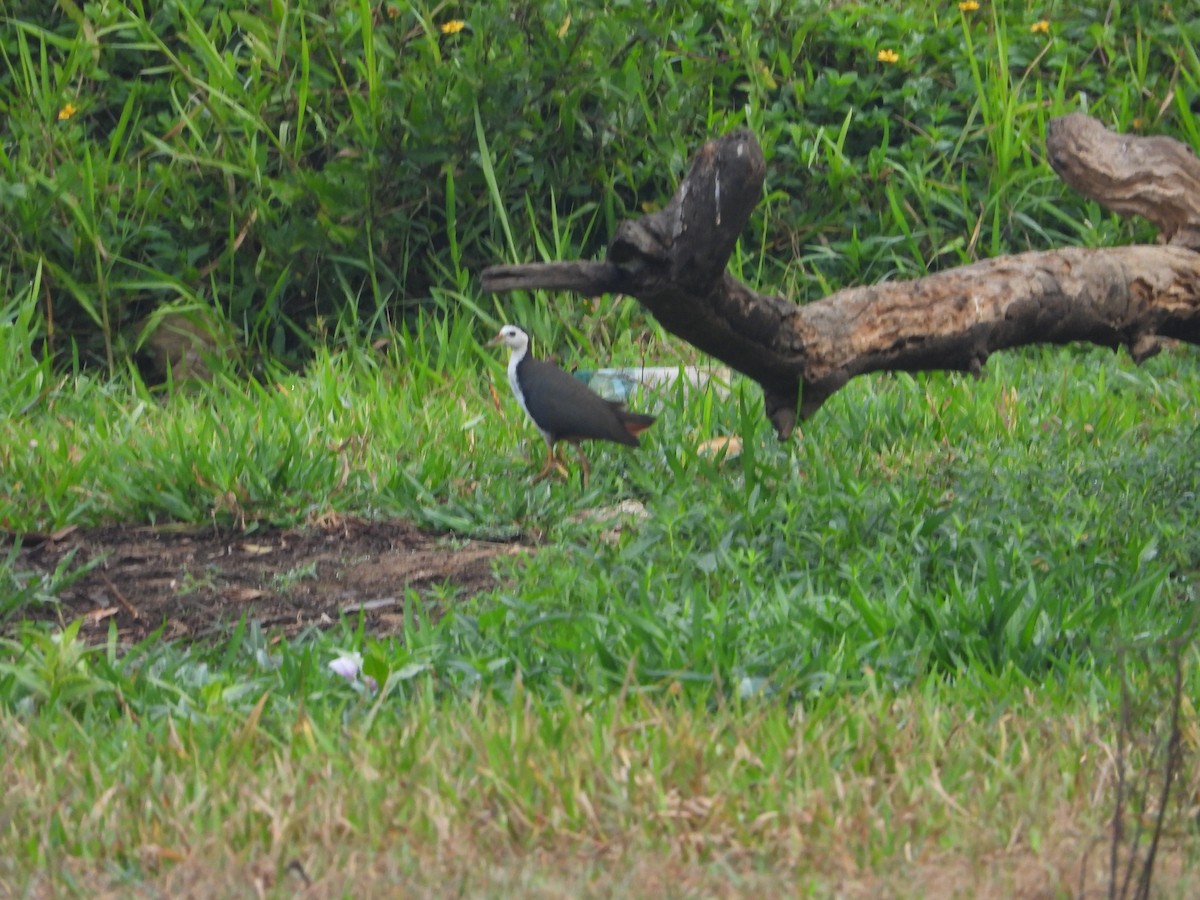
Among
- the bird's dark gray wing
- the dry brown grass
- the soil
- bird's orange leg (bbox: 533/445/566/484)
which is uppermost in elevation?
the dry brown grass

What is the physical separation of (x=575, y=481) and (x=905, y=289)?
1.36m

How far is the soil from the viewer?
435 cm

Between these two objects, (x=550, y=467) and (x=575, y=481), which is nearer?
(x=575, y=481)

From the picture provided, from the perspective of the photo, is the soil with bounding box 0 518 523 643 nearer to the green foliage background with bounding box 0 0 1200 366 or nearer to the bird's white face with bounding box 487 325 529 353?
the bird's white face with bounding box 487 325 529 353

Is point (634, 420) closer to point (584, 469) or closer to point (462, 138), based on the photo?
point (584, 469)

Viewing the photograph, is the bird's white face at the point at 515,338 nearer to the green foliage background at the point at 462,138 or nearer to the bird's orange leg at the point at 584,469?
the bird's orange leg at the point at 584,469

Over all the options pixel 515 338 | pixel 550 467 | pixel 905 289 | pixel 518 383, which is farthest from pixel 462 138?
pixel 905 289

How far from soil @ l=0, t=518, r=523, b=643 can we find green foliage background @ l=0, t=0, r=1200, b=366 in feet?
7.50

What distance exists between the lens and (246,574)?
4.71 meters

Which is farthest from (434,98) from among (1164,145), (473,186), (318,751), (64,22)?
(318,751)

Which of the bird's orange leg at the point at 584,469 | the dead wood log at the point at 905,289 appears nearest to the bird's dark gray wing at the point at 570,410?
the bird's orange leg at the point at 584,469

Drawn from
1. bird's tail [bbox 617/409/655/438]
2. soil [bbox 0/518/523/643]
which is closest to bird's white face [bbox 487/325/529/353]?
bird's tail [bbox 617/409/655/438]

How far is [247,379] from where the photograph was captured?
7219 mm

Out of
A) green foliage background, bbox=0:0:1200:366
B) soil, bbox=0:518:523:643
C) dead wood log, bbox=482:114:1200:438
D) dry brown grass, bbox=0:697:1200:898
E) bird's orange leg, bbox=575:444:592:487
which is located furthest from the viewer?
green foliage background, bbox=0:0:1200:366
